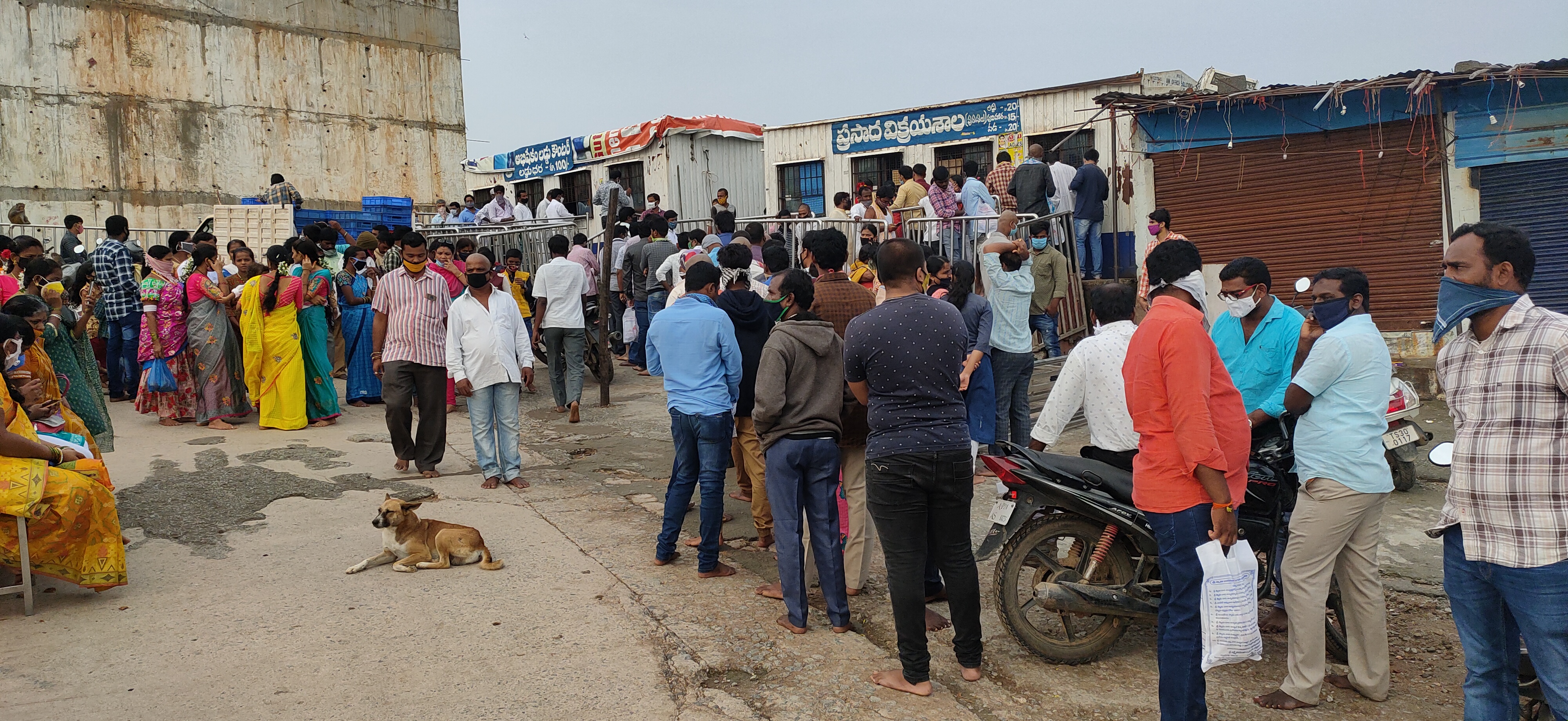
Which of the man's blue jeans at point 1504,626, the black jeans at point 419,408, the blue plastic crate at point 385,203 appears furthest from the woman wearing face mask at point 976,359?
the blue plastic crate at point 385,203

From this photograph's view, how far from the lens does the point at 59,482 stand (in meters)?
4.82

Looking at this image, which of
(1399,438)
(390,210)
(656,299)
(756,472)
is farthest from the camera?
(390,210)

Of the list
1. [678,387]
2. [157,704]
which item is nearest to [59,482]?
[157,704]

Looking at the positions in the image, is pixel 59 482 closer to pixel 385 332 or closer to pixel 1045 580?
pixel 385 332

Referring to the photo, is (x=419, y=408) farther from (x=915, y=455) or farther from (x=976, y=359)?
(x=915, y=455)

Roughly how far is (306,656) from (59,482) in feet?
5.31

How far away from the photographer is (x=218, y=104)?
881 inches

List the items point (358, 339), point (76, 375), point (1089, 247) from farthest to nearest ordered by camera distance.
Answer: point (1089, 247) < point (358, 339) < point (76, 375)

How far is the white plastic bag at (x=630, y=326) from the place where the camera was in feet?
38.8

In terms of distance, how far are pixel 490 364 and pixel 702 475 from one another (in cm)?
244

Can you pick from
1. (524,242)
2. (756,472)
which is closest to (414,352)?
(756,472)

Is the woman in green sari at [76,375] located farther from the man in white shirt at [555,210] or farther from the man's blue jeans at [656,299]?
the man in white shirt at [555,210]

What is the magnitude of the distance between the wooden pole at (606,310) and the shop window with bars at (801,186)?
749 cm

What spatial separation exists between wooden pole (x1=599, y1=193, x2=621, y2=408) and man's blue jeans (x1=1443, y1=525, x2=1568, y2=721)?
8703mm
